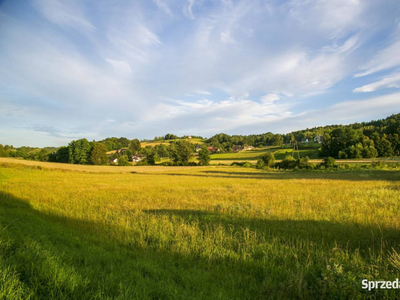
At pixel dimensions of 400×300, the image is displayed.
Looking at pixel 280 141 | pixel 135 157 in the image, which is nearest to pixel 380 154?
pixel 280 141

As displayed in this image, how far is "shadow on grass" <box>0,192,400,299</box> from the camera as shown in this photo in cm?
328

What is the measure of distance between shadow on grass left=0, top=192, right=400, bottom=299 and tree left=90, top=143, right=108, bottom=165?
8391 centimetres

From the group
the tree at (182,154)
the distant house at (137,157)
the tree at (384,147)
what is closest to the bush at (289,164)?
the tree at (182,154)

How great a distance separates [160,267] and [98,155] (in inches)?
3453

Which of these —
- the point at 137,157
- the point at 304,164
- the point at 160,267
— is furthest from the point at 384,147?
the point at 137,157

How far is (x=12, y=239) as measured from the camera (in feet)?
14.9

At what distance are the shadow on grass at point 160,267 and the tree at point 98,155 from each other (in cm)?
8391

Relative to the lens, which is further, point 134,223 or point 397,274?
point 134,223

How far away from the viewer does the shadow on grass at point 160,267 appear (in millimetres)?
3275

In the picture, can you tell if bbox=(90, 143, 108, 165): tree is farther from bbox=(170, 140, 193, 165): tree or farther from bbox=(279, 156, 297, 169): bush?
bbox=(279, 156, 297, 169): bush

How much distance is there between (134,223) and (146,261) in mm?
3203

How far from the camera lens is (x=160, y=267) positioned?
14.8ft

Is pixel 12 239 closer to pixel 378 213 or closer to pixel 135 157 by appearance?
pixel 378 213

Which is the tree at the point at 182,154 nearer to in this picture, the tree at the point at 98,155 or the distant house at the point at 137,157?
the tree at the point at 98,155
